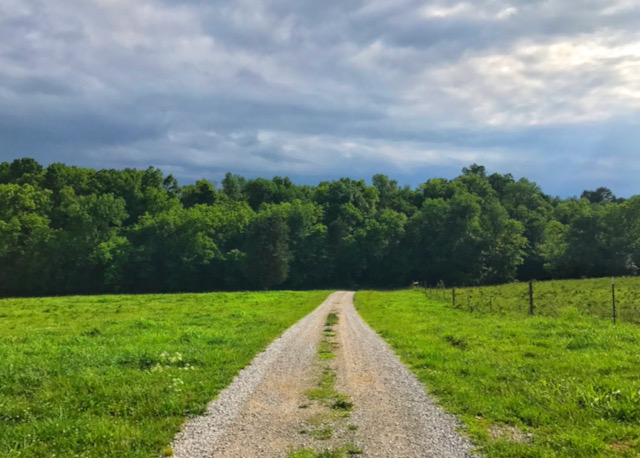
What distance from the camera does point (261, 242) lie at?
263 ft

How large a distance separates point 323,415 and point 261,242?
73749 millimetres

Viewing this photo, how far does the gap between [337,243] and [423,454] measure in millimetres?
88621

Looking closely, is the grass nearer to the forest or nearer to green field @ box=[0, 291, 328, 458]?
green field @ box=[0, 291, 328, 458]

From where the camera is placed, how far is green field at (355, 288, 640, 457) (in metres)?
6.02

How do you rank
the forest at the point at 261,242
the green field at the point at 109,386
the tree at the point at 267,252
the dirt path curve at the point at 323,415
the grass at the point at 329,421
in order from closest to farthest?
1. the grass at the point at 329,421
2. the dirt path curve at the point at 323,415
3. the green field at the point at 109,386
4. the forest at the point at 261,242
5. the tree at the point at 267,252

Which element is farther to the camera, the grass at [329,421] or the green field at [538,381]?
the green field at [538,381]

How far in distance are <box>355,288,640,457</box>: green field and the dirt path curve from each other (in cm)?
58

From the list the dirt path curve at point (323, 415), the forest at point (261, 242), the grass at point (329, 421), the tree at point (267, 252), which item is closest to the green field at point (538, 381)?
the dirt path curve at point (323, 415)

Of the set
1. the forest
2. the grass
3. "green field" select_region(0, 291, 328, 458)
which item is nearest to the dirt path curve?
the grass

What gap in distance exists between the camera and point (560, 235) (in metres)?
80.5

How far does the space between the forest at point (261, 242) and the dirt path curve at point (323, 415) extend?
68.9 metres

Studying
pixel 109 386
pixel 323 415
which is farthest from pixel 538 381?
pixel 109 386

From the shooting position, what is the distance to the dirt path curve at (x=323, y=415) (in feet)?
19.6

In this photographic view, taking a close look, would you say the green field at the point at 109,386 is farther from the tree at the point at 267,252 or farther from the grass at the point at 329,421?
the tree at the point at 267,252
